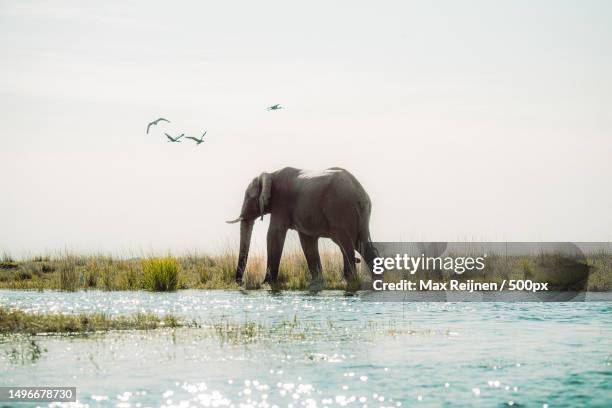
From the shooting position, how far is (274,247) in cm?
2472

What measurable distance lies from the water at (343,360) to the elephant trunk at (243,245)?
6.32m

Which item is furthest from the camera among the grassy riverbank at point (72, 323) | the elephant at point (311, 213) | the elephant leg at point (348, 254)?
the elephant at point (311, 213)

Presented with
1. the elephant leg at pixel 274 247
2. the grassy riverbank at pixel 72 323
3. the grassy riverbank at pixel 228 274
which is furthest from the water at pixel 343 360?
the elephant leg at pixel 274 247

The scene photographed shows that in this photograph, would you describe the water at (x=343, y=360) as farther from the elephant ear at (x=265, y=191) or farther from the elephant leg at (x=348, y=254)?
the elephant ear at (x=265, y=191)

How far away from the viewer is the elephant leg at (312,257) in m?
24.7

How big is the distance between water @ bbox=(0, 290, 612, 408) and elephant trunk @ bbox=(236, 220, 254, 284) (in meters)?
6.32

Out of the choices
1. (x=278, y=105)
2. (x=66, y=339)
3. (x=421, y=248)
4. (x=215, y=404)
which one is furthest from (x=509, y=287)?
(x=215, y=404)

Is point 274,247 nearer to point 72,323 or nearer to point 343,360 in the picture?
point 72,323

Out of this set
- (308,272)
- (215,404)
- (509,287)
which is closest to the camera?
(215,404)

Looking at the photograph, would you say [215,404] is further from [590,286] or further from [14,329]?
[590,286]

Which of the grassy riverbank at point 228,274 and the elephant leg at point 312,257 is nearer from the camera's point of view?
the grassy riverbank at point 228,274

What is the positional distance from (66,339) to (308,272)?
1085cm

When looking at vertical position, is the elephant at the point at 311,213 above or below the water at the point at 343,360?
above

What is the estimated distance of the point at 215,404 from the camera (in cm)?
1070
